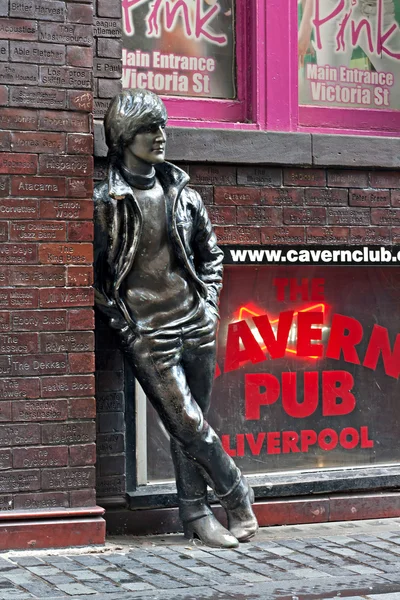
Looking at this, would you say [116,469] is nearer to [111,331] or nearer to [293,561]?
[111,331]

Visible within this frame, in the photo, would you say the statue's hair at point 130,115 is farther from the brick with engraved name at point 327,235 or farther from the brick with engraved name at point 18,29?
the brick with engraved name at point 327,235

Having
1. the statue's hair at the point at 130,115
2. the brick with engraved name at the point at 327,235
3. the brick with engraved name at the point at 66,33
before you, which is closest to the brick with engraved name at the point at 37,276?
the statue's hair at the point at 130,115

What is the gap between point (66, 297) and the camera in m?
7.14

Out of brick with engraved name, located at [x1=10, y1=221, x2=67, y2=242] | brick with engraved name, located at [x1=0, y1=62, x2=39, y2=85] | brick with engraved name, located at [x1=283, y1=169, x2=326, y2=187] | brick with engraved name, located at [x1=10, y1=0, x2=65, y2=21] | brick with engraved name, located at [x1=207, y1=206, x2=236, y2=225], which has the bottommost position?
brick with engraved name, located at [x1=10, y1=221, x2=67, y2=242]

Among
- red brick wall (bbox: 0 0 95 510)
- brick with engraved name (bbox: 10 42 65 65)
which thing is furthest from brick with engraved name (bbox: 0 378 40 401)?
brick with engraved name (bbox: 10 42 65 65)

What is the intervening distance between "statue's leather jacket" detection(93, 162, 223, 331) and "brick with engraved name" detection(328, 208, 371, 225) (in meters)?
Result: 1.16

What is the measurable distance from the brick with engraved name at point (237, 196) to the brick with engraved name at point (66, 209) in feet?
3.66

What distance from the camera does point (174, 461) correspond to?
743 centimetres

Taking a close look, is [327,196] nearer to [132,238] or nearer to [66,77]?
[132,238]

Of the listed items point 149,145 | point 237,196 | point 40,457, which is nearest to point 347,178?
point 237,196

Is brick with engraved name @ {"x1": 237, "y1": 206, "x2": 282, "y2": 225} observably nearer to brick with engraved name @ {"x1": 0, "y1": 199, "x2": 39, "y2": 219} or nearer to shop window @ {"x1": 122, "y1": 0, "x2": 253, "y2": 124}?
shop window @ {"x1": 122, "y1": 0, "x2": 253, "y2": 124}

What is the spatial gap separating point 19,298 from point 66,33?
157 cm

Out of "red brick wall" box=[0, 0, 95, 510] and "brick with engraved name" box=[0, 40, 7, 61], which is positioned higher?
"brick with engraved name" box=[0, 40, 7, 61]

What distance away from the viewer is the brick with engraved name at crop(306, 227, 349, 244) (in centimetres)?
823
